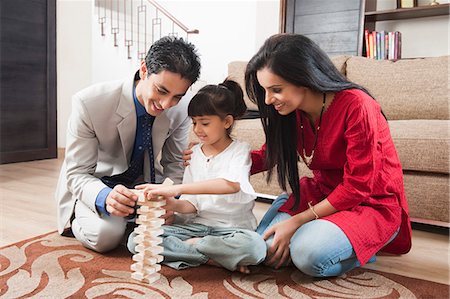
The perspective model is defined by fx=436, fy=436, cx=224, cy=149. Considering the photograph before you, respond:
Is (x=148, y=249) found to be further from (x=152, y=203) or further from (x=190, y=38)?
(x=190, y=38)

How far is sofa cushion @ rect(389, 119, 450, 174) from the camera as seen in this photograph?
5.88 feet

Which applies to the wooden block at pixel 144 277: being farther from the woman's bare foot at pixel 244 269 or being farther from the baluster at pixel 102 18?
the baluster at pixel 102 18

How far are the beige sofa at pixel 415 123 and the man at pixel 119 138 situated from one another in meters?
0.76

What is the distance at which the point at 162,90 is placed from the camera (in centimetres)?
133

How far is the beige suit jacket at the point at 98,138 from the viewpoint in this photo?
148 cm

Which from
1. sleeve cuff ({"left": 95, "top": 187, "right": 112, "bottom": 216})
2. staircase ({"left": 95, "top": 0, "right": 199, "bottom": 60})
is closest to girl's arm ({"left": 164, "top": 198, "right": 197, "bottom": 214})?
sleeve cuff ({"left": 95, "top": 187, "right": 112, "bottom": 216})

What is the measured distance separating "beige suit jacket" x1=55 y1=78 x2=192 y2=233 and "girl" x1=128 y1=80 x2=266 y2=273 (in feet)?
0.68

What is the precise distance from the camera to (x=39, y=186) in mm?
2562

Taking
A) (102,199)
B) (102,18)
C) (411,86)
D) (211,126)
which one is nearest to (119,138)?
(102,199)

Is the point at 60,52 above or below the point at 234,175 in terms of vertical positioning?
above

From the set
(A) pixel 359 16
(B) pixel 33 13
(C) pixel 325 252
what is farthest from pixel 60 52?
(C) pixel 325 252

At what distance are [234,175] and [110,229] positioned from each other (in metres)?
0.46

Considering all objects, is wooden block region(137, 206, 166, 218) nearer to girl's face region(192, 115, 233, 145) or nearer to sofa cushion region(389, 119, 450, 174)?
girl's face region(192, 115, 233, 145)

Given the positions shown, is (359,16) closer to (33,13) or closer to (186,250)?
(33,13)
